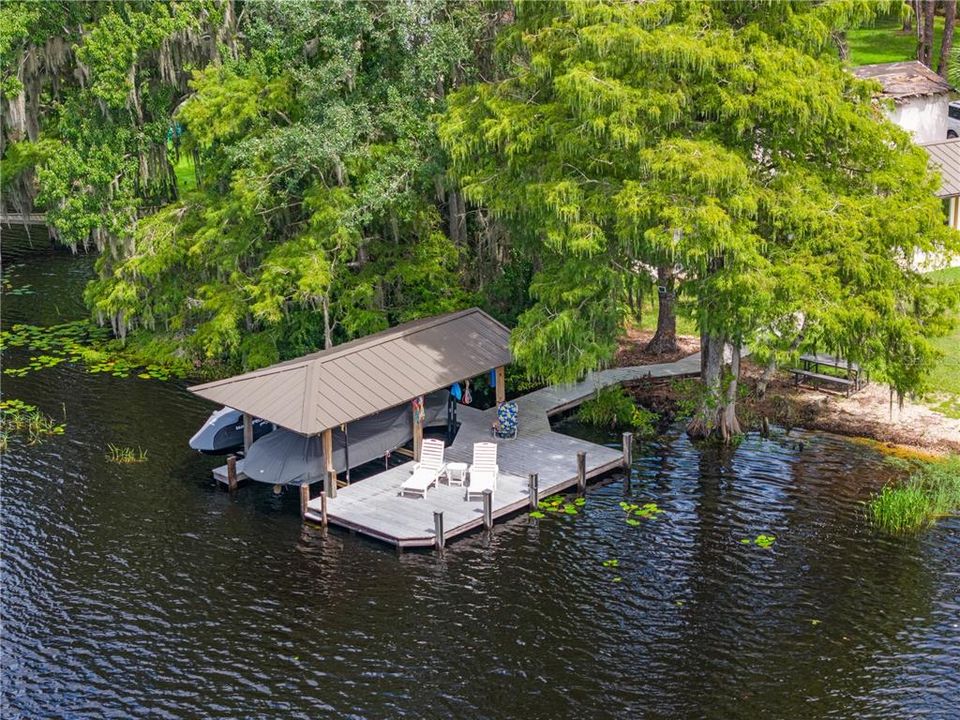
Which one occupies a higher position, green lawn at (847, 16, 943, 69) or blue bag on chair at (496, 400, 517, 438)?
green lawn at (847, 16, 943, 69)

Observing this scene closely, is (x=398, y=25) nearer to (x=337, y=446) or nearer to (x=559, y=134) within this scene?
(x=559, y=134)

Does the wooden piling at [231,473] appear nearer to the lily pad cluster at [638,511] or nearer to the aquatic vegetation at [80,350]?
the aquatic vegetation at [80,350]

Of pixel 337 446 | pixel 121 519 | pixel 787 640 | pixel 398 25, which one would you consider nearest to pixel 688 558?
pixel 787 640

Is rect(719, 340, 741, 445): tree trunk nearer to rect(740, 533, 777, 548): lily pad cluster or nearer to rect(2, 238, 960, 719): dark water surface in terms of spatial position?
rect(2, 238, 960, 719): dark water surface

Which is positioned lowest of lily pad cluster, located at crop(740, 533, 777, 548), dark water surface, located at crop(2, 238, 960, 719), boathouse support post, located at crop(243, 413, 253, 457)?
dark water surface, located at crop(2, 238, 960, 719)

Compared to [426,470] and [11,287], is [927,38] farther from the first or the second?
[11,287]

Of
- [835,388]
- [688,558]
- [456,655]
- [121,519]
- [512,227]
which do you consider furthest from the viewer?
[835,388]

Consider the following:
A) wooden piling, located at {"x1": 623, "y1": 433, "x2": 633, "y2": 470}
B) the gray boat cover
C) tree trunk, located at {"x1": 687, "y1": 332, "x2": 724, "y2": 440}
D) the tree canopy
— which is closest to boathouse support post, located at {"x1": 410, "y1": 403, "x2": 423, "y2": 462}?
the gray boat cover
